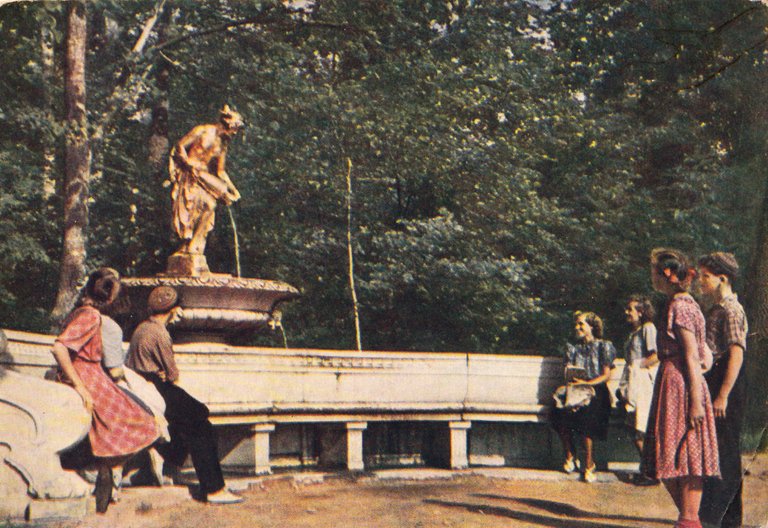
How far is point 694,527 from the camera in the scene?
418 centimetres

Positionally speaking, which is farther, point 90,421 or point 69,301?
point 69,301

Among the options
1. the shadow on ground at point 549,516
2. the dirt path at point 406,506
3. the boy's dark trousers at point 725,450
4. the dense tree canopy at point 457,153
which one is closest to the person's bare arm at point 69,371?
the dirt path at point 406,506

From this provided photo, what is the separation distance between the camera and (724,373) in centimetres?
434

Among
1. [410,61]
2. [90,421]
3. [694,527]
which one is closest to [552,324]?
[694,527]

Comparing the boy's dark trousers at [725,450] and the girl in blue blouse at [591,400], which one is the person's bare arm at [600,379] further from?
the boy's dark trousers at [725,450]

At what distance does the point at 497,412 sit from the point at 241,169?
1.61 metres

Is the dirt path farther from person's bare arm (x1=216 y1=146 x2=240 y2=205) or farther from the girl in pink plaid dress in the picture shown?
person's bare arm (x1=216 y1=146 x2=240 y2=205)

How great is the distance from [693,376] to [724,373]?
10.3 inches

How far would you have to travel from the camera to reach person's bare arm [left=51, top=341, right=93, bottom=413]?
13.4ft

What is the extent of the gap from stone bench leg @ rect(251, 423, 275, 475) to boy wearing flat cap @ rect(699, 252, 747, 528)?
6.14ft

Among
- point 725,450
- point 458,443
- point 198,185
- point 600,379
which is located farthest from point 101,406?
point 725,450

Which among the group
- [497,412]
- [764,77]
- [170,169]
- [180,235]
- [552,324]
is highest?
[764,77]

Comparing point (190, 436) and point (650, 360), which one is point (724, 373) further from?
point (190, 436)

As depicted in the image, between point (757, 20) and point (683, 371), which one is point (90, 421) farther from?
point (757, 20)
